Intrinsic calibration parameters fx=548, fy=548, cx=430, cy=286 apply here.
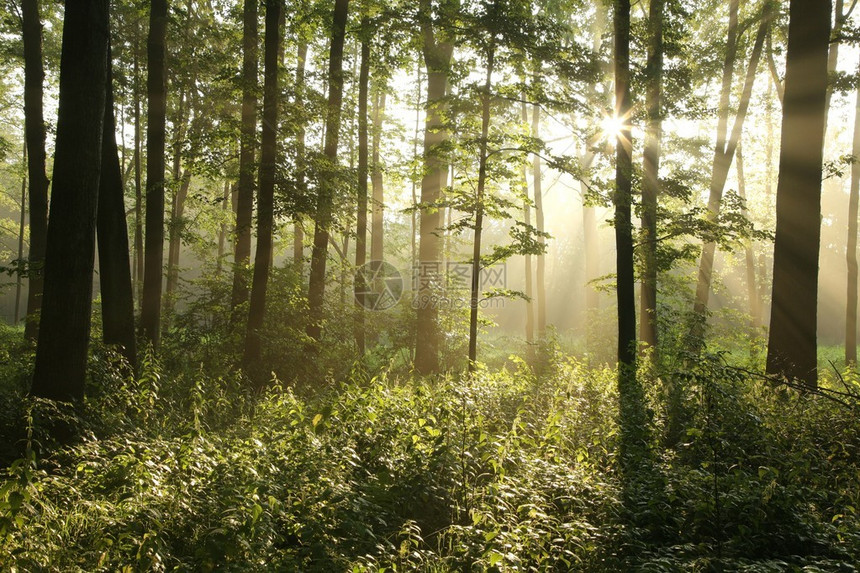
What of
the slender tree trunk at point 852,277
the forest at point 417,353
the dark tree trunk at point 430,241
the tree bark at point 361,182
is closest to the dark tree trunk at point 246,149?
the forest at point 417,353

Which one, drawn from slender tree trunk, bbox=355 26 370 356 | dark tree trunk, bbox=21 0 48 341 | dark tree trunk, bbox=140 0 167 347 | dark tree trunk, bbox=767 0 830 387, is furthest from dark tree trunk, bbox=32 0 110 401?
dark tree trunk, bbox=767 0 830 387

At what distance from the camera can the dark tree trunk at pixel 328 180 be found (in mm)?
11406

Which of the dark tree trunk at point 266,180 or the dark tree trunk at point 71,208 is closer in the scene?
the dark tree trunk at point 71,208

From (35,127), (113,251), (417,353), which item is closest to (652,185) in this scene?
(417,353)

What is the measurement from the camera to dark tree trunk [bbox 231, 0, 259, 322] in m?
11.1

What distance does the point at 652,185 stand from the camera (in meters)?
12.6

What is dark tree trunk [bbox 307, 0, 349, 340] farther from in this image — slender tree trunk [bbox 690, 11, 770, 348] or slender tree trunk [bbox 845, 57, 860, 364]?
slender tree trunk [bbox 845, 57, 860, 364]

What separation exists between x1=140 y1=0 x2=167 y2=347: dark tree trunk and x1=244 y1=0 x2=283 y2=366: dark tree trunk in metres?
2.63

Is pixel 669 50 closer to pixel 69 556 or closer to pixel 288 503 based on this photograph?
pixel 288 503

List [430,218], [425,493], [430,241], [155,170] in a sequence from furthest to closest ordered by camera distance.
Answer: [430,241] < [430,218] < [155,170] < [425,493]

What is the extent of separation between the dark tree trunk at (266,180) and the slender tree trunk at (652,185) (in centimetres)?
745

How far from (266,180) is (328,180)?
53.4 inches

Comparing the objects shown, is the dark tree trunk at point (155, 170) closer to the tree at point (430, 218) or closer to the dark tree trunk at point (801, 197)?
the tree at point (430, 218)

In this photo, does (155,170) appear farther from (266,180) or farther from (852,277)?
(852,277)
